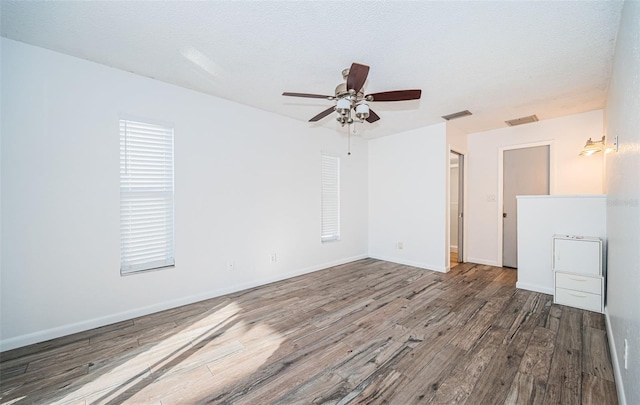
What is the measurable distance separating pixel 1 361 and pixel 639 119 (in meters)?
4.79

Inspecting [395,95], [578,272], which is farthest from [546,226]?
[395,95]

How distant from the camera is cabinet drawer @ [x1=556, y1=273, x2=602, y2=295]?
2.97 m

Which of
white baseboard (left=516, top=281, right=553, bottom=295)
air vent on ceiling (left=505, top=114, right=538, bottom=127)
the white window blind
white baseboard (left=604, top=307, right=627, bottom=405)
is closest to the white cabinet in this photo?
white baseboard (left=516, top=281, right=553, bottom=295)

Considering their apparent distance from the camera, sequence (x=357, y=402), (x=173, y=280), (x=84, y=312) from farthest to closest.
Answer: (x=173, y=280)
(x=84, y=312)
(x=357, y=402)

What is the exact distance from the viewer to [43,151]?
236 centimetres

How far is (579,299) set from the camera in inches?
121

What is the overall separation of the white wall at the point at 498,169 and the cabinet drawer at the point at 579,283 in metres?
1.74

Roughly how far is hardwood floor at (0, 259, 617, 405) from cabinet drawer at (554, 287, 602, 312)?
0.16 meters

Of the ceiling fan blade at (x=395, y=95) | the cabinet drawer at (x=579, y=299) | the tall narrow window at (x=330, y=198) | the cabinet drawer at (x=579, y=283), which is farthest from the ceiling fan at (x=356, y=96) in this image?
the cabinet drawer at (x=579, y=299)

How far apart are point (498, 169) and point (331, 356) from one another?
15.9ft

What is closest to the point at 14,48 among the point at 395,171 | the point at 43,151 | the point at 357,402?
the point at 43,151

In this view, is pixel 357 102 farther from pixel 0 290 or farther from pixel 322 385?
pixel 0 290

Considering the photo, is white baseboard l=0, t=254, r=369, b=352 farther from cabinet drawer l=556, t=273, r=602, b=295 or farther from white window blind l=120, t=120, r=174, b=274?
cabinet drawer l=556, t=273, r=602, b=295

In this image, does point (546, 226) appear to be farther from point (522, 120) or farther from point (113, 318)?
point (113, 318)
